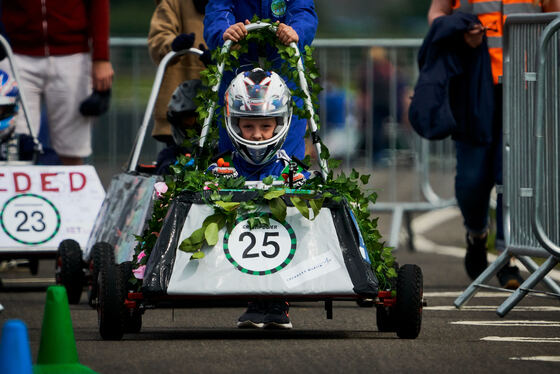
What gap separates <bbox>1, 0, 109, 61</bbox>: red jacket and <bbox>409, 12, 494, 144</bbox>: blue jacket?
104 inches

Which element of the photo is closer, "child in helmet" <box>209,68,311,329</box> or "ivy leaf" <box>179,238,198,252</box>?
"ivy leaf" <box>179,238,198,252</box>

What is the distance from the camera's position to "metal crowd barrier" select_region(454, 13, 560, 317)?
24.1 feet

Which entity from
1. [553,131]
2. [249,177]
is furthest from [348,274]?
[553,131]

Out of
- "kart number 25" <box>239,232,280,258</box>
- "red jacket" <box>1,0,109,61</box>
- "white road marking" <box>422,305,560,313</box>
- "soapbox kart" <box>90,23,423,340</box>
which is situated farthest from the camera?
"red jacket" <box>1,0,109,61</box>

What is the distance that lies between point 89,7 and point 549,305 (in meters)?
4.46

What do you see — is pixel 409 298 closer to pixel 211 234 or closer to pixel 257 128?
pixel 211 234

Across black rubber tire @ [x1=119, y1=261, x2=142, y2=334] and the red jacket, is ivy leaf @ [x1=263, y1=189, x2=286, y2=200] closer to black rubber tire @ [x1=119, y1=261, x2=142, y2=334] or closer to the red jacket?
black rubber tire @ [x1=119, y1=261, x2=142, y2=334]

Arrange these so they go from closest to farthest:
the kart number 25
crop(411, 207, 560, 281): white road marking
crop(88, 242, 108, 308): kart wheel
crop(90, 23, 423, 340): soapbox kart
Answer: crop(90, 23, 423, 340): soapbox kart, the kart number 25, crop(88, 242, 108, 308): kart wheel, crop(411, 207, 560, 281): white road marking

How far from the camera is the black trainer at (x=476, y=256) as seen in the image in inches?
372

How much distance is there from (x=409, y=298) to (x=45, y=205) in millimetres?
3665

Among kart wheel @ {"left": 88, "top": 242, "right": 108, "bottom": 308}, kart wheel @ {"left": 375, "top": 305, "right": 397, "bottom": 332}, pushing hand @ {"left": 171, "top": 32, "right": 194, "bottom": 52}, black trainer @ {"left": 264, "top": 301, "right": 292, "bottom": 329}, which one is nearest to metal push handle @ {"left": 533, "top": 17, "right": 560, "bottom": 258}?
kart wheel @ {"left": 375, "top": 305, "right": 397, "bottom": 332}

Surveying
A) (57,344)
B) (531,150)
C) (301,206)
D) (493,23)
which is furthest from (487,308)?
(57,344)

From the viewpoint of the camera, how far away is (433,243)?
1363 cm

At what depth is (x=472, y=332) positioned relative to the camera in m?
6.75
